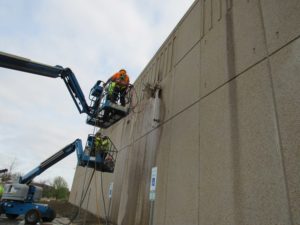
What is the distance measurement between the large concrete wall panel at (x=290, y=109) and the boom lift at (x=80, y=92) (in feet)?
17.2

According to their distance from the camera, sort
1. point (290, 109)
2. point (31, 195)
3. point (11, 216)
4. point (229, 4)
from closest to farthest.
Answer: point (290, 109)
point (229, 4)
point (11, 216)
point (31, 195)

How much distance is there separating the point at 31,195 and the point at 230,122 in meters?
9.96

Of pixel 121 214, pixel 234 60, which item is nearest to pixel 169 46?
pixel 234 60

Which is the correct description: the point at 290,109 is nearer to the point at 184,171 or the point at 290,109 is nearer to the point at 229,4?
Result: the point at 184,171

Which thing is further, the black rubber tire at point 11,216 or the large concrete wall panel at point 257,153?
the black rubber tire at point 11,216

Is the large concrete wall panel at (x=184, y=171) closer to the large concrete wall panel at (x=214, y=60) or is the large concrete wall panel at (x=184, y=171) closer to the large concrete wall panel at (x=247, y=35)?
the large concrete wall panel at (x=214, y=60)

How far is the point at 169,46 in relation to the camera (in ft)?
24.5

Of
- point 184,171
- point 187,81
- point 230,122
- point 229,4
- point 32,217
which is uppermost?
point 229,4

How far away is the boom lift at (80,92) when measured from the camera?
7285 millimetres

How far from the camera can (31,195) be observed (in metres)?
9.96

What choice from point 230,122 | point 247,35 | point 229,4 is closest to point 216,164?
point 230,122

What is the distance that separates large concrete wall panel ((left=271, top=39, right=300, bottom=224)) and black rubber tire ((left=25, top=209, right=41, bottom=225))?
9.48 metres

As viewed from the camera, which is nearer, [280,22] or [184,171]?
[280,22]

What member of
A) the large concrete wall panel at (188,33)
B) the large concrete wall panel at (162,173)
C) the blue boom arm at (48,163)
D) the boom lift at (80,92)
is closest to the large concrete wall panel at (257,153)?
the large concrete wall panel at (162,173)
